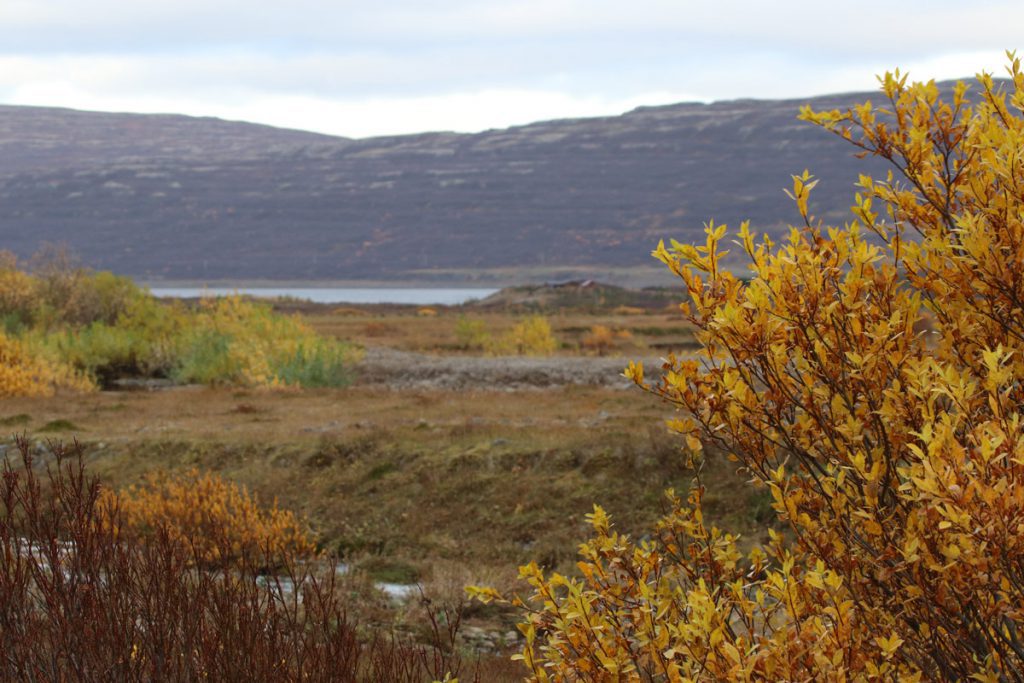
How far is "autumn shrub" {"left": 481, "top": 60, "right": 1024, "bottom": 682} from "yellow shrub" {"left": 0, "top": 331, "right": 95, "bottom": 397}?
1672 centimetres

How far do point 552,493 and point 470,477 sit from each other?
1005mm

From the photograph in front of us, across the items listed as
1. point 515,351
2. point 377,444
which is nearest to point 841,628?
point 377,444

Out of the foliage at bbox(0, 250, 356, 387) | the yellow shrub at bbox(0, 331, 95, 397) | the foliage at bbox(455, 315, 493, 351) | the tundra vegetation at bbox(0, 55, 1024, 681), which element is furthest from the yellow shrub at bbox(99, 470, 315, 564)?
the foliage at bbox(455, 315, 493, 351)

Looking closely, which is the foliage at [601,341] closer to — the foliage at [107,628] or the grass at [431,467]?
the grass at [431,467]

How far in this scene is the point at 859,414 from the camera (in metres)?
3.53

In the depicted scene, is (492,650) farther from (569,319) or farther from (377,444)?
(569,319)

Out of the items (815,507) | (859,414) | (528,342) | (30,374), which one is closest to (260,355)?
(30,374)

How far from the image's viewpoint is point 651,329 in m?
39.0

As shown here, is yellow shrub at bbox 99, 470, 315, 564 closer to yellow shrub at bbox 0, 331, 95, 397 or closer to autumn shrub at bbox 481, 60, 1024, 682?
autumn shrub at bbox 481, 60, 1024, 682

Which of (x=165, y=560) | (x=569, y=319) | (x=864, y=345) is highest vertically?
(x=864, y=345)

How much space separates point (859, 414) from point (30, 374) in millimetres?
17939

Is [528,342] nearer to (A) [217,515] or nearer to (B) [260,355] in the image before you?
(B) [260,355]

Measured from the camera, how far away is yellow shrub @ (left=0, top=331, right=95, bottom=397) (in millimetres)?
18359

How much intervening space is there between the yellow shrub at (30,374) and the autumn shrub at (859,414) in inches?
658
